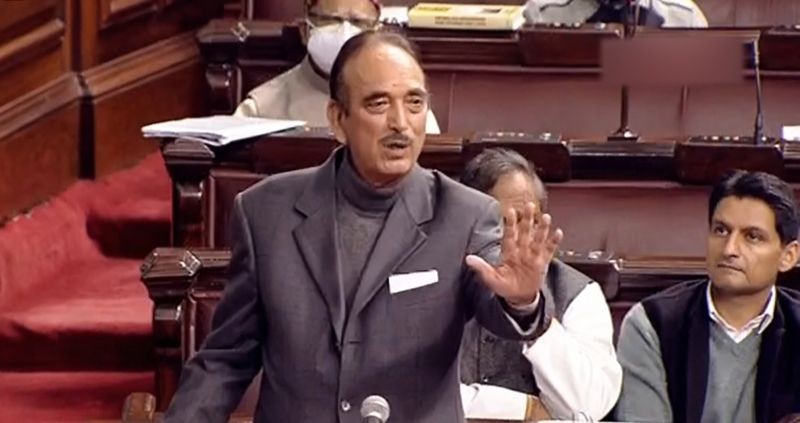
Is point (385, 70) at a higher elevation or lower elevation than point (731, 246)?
higher

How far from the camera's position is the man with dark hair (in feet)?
2.86

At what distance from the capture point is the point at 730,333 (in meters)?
1.27

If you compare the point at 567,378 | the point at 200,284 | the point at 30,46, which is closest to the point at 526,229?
the point at 567,378

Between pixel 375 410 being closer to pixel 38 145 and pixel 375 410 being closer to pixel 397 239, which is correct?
pixel 397 239

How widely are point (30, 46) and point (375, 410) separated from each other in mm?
1337

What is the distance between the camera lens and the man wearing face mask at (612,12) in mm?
2025

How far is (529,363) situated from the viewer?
1283 millimetres

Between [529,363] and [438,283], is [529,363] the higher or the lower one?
the lower one

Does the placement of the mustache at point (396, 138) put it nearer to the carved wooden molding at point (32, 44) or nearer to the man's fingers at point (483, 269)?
the man's fingers at point (483, 269)

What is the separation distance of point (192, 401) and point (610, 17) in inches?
48.5

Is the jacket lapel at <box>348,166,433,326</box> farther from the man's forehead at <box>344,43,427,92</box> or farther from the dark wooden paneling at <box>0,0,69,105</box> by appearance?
the dark wooden paneling at <box>0,0,69,105</box>

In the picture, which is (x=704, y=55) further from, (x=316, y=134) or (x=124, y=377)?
(x=124, y=377)

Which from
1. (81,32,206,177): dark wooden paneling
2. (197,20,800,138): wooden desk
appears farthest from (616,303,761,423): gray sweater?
(81,32,206,177): dark wooden paneling

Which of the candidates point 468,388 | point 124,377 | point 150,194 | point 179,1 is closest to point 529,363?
point 468,388
